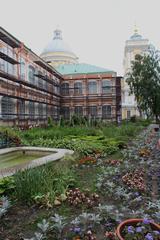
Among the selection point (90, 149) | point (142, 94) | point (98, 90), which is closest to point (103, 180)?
point (90, 149)

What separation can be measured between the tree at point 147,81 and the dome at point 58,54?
23.2m

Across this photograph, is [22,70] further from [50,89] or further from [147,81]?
[147,81]

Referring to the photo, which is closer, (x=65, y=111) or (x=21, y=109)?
(x=21, y=109)

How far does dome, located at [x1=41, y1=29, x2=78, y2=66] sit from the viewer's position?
172 ft

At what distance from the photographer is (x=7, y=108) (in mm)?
24531

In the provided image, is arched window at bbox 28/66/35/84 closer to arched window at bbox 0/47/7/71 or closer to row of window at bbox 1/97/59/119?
row of window at bbox 1/97/59/119

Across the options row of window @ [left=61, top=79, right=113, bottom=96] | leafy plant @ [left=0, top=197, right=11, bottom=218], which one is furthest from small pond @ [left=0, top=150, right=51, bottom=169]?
row of window @ [left=61, top=79, right=113, bottom=96]

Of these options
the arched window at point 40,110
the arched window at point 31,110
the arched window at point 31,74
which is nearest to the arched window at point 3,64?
the arched window at point 31,74

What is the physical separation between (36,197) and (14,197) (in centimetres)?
43

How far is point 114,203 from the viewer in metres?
4.29

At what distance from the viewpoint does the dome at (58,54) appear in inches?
2069

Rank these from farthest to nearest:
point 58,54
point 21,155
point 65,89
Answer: point 58,54
point 65,89
point 21,155

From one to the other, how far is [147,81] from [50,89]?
13690 mm

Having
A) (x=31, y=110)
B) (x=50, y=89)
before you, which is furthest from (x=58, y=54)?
(x=31, y=110)
